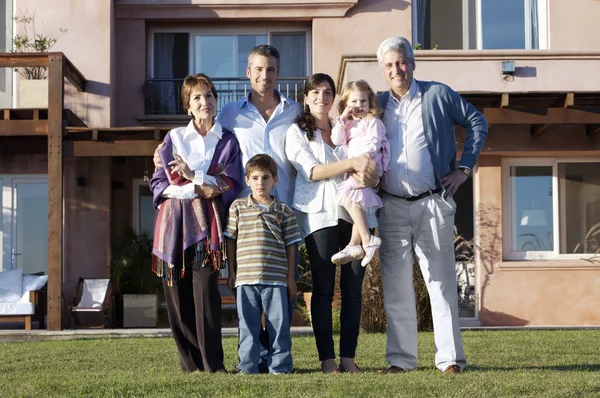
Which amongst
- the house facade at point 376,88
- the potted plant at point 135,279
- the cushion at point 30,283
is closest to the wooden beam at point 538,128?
the house facade at point 376,88

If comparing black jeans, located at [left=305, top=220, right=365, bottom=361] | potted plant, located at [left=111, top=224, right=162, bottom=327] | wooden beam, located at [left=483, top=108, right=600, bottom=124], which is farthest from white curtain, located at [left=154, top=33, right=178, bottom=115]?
black jeans, located at [left=305, top=220, right=365, bottom=361]

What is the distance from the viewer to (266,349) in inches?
247

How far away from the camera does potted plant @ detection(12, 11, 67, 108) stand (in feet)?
50.8

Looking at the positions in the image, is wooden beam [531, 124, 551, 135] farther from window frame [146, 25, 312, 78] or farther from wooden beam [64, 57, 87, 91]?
wooden beam [64, 57, 87, 91]

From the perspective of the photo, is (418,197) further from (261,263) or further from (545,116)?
(545,116)

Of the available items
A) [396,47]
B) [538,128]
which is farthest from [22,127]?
[396,47]

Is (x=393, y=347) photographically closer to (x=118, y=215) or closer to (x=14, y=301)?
(x=14, y=301)

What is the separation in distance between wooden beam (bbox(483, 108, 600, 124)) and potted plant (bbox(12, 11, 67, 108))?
7.21 m

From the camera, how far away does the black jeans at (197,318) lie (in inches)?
240

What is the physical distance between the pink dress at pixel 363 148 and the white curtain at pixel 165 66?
10.9m

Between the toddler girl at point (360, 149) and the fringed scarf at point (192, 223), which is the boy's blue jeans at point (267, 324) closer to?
the fringed scarf at point (192, 223)

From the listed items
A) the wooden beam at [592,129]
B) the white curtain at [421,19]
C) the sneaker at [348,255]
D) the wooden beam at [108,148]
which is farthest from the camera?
the white curtain at [421,19]

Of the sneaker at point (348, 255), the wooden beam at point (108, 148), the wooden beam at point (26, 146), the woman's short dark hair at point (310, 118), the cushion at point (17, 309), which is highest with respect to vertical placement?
the wooden beam at point (26, 146)

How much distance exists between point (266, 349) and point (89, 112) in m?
10.5
